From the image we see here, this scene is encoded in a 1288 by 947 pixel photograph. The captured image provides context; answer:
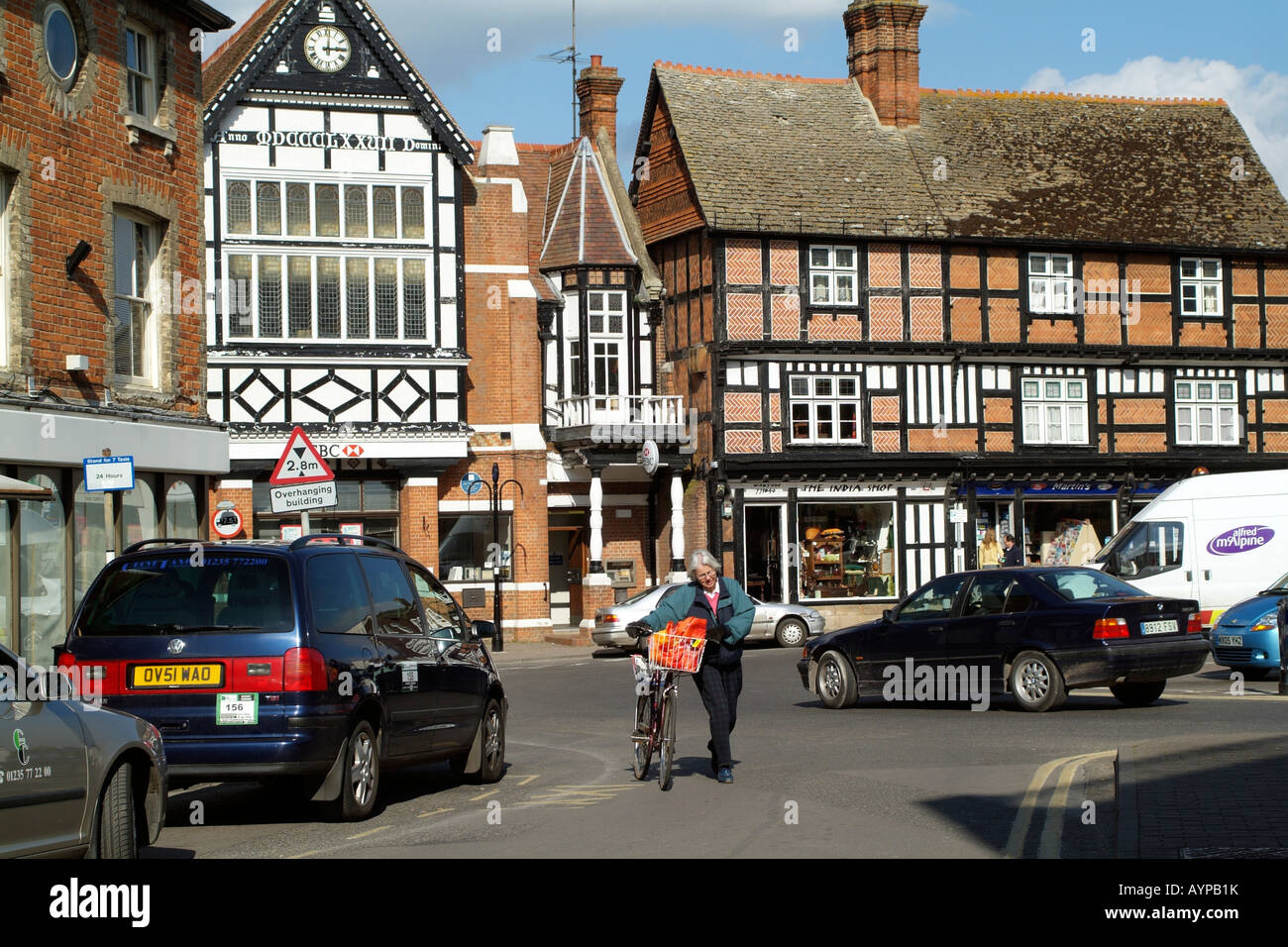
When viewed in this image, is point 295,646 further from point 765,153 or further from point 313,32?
point 765,153

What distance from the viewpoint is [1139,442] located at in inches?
1641

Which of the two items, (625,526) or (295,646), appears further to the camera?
(625,526)

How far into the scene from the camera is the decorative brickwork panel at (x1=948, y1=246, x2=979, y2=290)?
40.3 metres

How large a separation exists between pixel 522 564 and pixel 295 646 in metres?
26.5

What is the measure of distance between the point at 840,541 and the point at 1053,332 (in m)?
7.95

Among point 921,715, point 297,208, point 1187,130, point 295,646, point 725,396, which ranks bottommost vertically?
point 921,715

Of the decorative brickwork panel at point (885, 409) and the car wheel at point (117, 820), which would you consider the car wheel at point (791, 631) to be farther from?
the car wheel at point (117, 820)

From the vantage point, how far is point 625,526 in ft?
130

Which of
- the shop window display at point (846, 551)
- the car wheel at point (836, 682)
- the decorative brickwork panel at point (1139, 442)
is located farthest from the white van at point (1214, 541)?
the decorative brickwork panel at point (1139, 442)

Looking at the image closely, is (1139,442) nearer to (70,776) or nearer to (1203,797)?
(1203,797)

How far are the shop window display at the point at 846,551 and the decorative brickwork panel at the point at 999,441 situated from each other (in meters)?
3.11
